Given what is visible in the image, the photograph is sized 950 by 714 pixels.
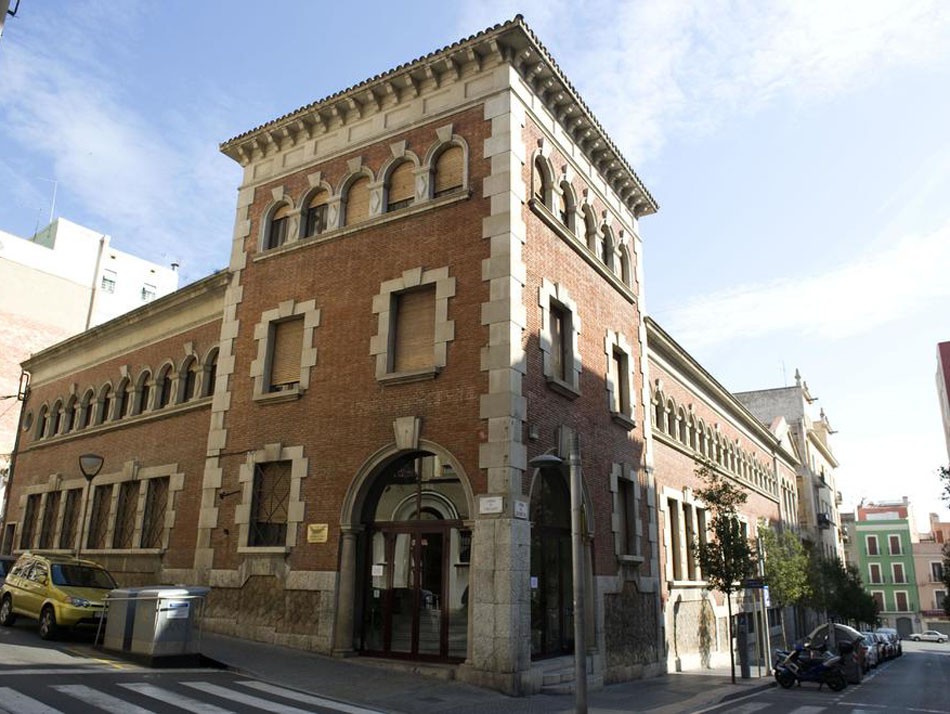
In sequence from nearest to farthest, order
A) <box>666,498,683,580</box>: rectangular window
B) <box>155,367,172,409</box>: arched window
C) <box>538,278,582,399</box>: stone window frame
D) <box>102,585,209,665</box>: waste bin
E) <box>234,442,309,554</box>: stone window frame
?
<box>102,585,209,665</box>: waste bin < <box>538,278,582,399</box>: stone window frame < <box>234,442,309,554</box>: stone window frame < <box>155,367,172,409</box>: arched window < <box>666,498,683,580</box>: rectangular window

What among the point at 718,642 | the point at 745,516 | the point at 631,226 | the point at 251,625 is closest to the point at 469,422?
→ the point at 251,625

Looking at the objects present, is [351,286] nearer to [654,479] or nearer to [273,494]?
[273,494]

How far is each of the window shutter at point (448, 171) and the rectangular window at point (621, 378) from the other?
260 inches

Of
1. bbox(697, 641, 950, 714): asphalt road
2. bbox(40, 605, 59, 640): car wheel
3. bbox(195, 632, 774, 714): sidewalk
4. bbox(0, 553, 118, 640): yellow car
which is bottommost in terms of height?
bbox(697, 641, 950, 714): asphalt road

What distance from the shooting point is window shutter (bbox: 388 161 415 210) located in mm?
17062

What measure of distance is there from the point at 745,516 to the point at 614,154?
21297 mm

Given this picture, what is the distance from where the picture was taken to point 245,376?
731 inches

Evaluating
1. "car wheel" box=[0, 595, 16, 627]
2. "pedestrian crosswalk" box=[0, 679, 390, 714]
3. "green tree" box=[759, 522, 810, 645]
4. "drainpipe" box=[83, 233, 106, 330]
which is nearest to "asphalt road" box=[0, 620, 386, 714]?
"pedestrian crosswalk" box=[0, 679, 390, 714]

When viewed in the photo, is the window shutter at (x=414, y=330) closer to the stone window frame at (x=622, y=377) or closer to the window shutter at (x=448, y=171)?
the window shutter at (x=448, y=171)

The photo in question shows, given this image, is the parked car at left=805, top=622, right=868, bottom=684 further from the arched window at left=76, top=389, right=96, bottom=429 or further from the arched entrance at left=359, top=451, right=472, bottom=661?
the arched window at left=76, top=389, right=96, bottom=429

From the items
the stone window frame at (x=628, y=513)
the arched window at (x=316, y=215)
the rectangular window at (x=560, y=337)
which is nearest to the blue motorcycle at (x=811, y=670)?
the stone window frame at (x=628, y=513)

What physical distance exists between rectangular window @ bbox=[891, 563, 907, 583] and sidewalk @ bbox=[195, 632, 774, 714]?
8566 centimetres

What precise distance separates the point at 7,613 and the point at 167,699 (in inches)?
368

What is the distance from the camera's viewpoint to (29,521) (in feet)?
91.0
